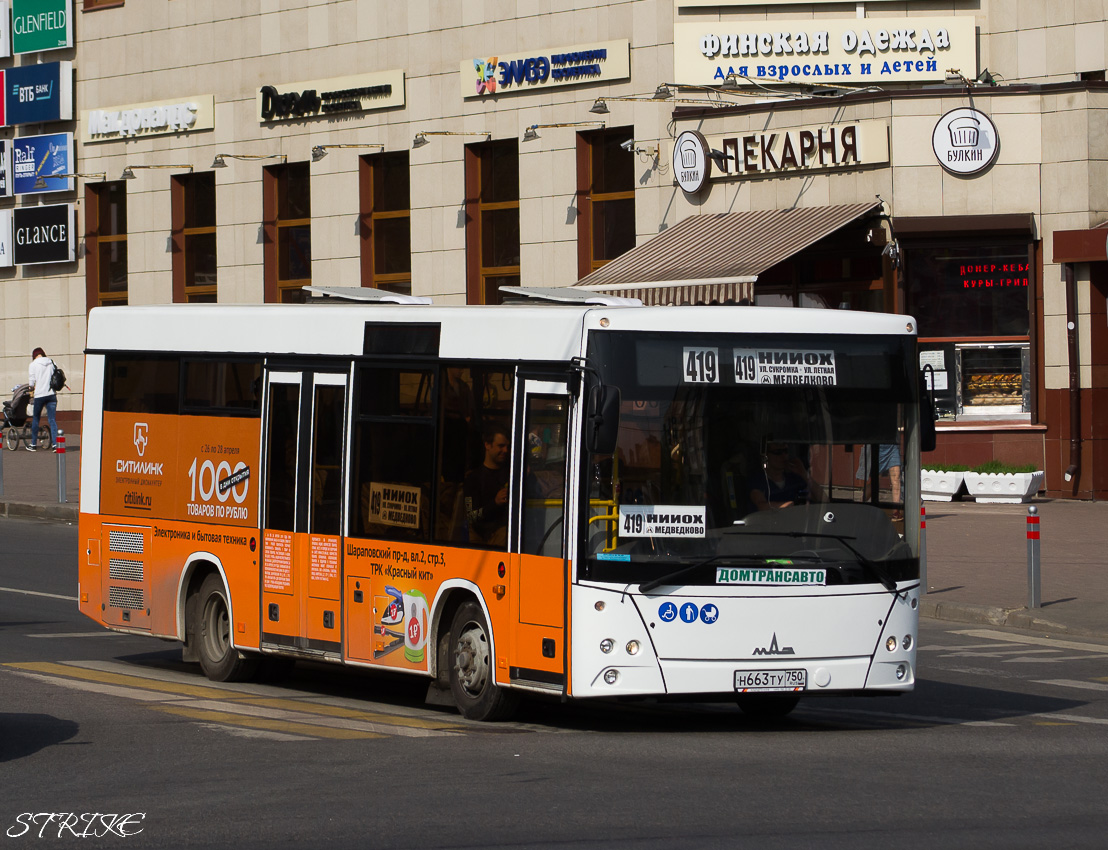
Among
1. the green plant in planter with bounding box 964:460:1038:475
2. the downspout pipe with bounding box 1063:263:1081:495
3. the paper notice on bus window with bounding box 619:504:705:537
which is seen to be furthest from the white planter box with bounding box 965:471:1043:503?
the paper notice on bus window with bounding box 619:504:705:537

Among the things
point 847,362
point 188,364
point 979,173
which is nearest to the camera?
point 847,362

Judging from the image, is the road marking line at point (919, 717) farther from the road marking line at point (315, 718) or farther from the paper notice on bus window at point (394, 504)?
the paper notice on bus window at point (394, 504)

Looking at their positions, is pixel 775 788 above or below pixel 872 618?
below

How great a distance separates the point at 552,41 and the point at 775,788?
2408 cm

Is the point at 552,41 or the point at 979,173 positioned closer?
the point at 979,173

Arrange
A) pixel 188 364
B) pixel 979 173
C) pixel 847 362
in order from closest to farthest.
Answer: pixel 847 362 → pixel 188 364 → pixel 979 173

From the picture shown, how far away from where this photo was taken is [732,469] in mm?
9430

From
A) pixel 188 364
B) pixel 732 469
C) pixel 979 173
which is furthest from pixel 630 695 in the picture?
pixel 979 173

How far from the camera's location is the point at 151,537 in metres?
12.5

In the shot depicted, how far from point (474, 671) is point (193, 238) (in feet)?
92.7

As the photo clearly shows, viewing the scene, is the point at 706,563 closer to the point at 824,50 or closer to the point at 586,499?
the point at 586,499

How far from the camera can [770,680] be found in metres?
9.40

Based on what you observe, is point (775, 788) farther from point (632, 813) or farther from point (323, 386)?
point (323, 386)

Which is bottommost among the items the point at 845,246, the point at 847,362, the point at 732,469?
the point at 732,469
